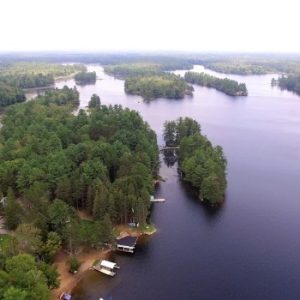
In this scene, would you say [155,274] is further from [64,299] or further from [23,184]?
[23,184]

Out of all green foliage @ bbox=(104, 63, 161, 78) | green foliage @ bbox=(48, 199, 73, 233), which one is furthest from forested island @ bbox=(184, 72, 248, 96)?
green foliage @ bbox=(48, 199, 73, 233)

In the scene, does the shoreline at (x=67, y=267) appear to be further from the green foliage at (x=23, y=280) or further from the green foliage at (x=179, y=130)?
the green foliage at (x=179, y=130)

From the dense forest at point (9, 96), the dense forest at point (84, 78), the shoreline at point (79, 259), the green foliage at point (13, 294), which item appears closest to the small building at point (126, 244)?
the shoreline at point (79, 259)

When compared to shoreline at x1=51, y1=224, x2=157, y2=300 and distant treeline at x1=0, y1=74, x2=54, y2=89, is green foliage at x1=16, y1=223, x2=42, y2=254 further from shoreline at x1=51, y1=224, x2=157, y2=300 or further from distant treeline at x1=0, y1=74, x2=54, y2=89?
distant treeline at x1=0, y1=74, x2=54, y2=89

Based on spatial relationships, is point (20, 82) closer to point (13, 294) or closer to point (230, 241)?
point (230, 241)

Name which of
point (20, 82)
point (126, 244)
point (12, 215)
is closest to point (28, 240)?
point (12, 215)

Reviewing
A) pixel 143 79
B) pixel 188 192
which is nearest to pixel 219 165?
pixel 188 192
